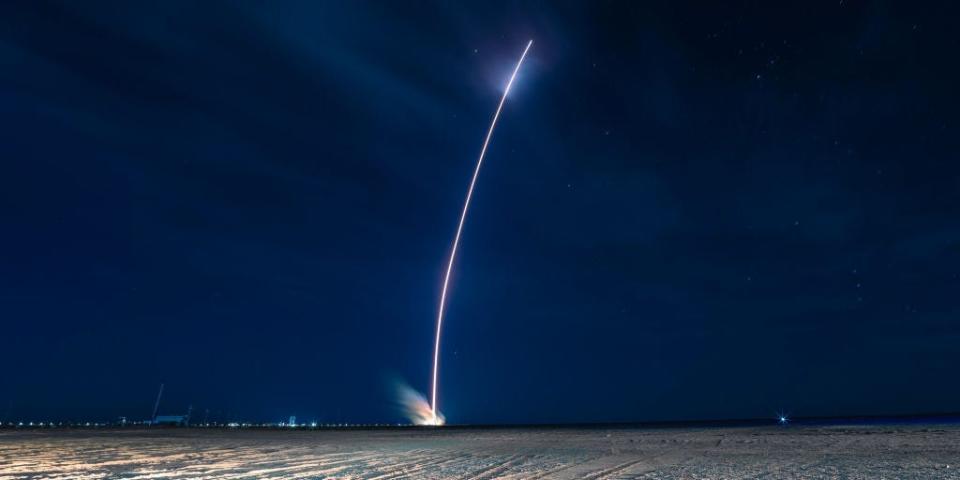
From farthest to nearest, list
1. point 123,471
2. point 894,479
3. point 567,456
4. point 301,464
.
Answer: point 567,456, point 301,464, point 123,471, point 894,479

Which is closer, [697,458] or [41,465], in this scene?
[41,465]

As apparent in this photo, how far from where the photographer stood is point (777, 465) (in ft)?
55.5

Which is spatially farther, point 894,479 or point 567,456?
point 567,456

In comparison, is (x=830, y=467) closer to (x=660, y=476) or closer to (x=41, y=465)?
(x=660, y=476)

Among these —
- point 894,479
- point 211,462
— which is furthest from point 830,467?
point 211,462

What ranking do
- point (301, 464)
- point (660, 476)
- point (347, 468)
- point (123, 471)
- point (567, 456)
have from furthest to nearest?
1. point (567, 456)
2. point (301, 464)
3. point (347, 468)
4. point (123, 471)
5. point (660, 476)

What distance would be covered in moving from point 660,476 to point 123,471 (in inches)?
602

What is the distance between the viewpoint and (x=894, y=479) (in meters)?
13.3

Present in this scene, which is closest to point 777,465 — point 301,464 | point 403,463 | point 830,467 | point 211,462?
point 830,467

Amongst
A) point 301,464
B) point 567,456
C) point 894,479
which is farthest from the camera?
point 567,456

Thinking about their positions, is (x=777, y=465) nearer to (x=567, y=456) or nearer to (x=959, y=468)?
(x=959, y=468)

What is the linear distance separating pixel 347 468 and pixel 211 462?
5.76 meters

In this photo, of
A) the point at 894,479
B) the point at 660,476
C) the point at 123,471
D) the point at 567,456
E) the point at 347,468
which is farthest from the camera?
the point at 567,456

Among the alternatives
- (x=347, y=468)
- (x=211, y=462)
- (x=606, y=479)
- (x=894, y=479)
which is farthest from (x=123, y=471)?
(x=894, y=479)
